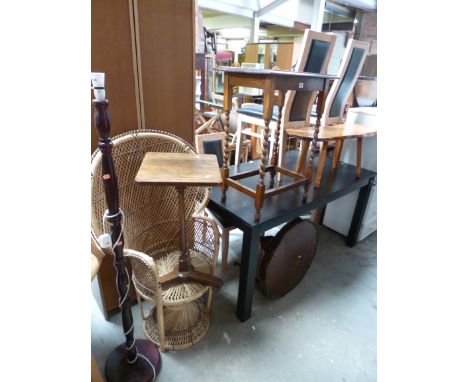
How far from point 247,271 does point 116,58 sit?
118cm

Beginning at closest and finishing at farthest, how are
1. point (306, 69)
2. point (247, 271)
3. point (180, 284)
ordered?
point (180, 284), point (247, 271), point (306, 69)

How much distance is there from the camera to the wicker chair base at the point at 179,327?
→ 1463 millimetres

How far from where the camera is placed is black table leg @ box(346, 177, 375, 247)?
87.5 inches

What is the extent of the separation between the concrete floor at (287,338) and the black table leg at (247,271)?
87 mm

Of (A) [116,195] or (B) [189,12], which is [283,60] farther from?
(A) [116,195]

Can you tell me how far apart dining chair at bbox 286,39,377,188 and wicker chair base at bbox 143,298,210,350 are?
1119mm

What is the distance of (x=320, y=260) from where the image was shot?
224 cm

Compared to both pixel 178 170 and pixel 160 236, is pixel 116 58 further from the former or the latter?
pixel 160 236

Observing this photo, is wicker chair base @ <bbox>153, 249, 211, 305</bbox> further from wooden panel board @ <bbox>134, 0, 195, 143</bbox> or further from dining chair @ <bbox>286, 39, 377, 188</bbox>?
dining chair @ <bbox>286, 39, 377, 188</bbox>

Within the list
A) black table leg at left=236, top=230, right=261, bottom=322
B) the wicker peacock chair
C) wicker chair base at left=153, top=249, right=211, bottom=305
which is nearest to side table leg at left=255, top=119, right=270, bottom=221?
black table leg at left=236, top=230, right=261, bottom=322

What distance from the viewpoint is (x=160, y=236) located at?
161cm

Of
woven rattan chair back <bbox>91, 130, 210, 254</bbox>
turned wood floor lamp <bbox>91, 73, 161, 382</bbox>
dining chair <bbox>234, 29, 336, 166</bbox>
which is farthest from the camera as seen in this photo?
dining chair <bbox>234, 29, 336, 166</bbox>

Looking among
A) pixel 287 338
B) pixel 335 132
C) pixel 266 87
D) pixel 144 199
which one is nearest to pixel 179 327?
pixel 287 338

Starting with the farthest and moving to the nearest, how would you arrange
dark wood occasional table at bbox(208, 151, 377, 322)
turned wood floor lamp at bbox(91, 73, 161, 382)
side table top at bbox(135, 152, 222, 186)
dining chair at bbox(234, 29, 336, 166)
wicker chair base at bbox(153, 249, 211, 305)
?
1. dining chair at bbox(234, 29, 336, 166)
2. dark wood occasional table at bbox(208, 151, 377, 322)
3. wicker chair base at bbox(153, 249, 211, 305)
4. side table top at bbox(135, 152, 222, 186)
5. turned wood floor lamp at bbox(91, 73, 161, 382)
